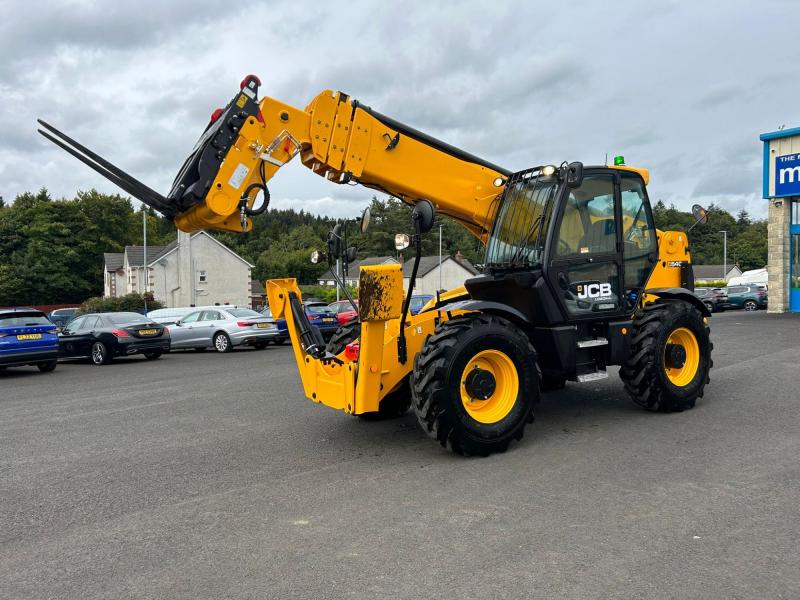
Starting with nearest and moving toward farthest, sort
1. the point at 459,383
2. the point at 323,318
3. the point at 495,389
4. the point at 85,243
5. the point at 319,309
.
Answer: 1. the point at 459,383
2. the point at 495,389
3. the point at 323,318
4. the point at 319,309
5. the point at 85,243

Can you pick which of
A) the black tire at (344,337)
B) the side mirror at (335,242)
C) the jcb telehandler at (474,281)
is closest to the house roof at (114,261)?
the black tire at (344,337)

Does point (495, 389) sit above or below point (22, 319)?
below

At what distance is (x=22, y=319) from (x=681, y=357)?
14238mm

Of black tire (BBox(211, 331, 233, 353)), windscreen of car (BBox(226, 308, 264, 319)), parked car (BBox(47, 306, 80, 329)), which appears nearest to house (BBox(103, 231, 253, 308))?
parked car (BBox(47, 306, 80, 329))

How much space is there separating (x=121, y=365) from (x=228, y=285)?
40.2 meters

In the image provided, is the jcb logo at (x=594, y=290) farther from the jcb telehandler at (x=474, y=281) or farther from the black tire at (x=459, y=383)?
the black tire at (x=459, y=383)

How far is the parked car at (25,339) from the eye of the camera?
49.0 feet

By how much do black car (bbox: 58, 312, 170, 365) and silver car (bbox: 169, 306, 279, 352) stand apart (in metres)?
1.61

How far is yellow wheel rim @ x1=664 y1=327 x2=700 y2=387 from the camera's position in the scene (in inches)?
301

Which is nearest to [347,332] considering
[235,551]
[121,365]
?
[235,551]

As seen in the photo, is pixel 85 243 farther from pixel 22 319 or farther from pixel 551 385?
pixel 551 385

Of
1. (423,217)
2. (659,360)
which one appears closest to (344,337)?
(423,217)

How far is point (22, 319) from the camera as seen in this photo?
15.5m

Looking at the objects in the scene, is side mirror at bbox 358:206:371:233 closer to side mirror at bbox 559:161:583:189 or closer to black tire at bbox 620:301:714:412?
side mirror at bbox 559:161:583:189
